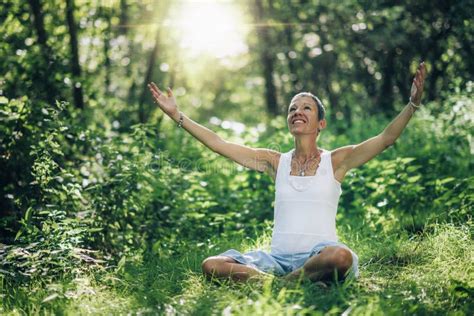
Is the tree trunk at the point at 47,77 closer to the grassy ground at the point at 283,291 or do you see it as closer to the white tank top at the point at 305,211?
the grassy ground at the point at 283,291

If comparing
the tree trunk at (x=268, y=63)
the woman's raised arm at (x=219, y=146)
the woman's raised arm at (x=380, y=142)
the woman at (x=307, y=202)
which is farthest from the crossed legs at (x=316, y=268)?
the tree trunk at (x=268, y=63)

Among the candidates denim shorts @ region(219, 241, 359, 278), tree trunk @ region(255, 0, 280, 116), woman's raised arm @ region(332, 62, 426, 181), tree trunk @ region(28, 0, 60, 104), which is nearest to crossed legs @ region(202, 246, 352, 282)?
denim shorts @ region(219, 241, 359, 278)

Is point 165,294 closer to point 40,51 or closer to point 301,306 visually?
point 301,306

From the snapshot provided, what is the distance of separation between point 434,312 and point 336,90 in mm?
13097

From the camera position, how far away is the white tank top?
14.4 feet


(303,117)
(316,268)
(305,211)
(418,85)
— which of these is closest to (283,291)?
(316,268)

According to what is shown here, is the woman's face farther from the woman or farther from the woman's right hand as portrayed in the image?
the woman's right hand

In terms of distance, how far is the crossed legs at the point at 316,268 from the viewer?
4.05 metres

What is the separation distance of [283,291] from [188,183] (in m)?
3.07

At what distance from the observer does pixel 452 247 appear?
4832mm

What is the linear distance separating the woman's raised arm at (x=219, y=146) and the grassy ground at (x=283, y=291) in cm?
101

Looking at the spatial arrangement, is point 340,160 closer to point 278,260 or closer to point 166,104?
point 278,260

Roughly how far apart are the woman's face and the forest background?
1226 mm

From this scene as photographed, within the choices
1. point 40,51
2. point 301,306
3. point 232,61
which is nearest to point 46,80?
point 40,51
